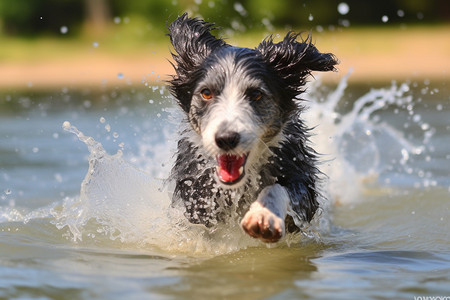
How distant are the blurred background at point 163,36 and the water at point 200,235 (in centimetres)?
1154

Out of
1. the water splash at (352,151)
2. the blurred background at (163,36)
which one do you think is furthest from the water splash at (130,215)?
the blurred background at (163,36)

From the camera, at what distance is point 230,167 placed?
5137 millimetres

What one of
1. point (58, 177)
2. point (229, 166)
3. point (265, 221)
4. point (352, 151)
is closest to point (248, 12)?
point (352, 151)

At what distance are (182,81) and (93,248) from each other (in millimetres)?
1408

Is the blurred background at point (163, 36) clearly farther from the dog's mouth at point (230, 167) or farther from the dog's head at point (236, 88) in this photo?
the dog's mouth at point (230, 167)

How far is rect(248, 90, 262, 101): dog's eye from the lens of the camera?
17.1 feet

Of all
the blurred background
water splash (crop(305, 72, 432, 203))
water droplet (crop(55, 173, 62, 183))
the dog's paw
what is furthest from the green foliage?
the dog's paw

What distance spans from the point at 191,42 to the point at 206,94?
63cm

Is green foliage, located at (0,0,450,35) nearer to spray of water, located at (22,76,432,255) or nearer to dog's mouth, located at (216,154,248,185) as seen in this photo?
spray of water, located at (22,76,432,255)

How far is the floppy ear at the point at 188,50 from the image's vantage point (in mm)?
5676

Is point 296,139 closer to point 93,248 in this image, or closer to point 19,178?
point 93,248

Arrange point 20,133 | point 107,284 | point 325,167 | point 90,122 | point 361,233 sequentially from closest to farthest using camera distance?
point 107,284, point 361,233, point 325,167, point 20,133, point 90,122

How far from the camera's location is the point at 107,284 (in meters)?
4.67

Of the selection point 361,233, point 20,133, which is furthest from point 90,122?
point 361,233
